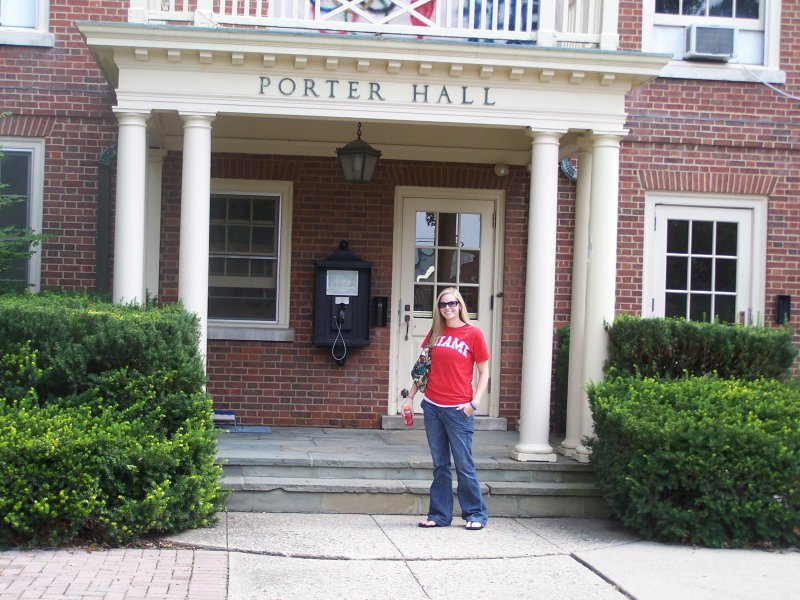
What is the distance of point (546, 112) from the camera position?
325 inches

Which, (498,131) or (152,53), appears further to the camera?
(498,131)

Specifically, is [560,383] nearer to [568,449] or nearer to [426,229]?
[568,449]

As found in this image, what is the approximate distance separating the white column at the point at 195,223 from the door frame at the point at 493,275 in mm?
2796

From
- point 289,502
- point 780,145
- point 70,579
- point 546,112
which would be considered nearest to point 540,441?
point 289,502

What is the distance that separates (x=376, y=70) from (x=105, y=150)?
327cm

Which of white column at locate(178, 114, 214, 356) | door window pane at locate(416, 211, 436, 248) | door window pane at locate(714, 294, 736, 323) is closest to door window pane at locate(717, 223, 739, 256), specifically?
door window pane at locate(714, 294, 736, 323)

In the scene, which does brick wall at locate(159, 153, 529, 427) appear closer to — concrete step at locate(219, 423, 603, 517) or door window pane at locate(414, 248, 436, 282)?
door window pane at locate(414, 248, 436, 282)

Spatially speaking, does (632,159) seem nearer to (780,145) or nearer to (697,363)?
(780,145)

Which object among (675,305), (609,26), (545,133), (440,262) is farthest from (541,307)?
(675,305)

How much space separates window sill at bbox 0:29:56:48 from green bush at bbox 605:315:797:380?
6018 millimetres

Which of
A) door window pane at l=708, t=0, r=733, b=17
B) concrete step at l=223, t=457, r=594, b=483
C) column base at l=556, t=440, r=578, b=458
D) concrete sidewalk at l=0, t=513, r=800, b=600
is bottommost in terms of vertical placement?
concrete sidewalk at l=0, t=513, r=800, b=600

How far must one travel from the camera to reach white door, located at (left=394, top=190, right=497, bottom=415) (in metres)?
10.5

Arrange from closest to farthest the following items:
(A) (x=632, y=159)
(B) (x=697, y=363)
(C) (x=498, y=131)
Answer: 1. (B) (x=697, y=363)
2. (C) (x=498, y=131)
3. (A) (x=632, y=159)

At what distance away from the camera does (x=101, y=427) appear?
21.8 ft
